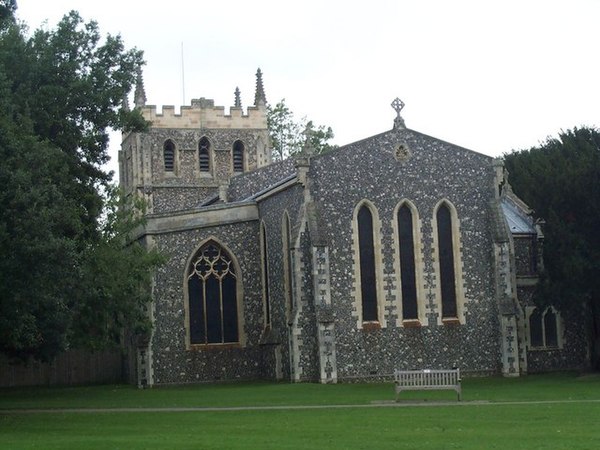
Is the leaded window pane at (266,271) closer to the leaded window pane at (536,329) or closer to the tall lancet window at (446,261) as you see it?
the tall lancet window at (446,261)

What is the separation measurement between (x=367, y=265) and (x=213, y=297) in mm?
7001

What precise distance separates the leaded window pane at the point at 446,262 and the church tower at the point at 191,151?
2223cm

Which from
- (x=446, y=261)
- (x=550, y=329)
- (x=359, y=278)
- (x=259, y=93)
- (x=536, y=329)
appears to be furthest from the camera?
(x=259, y=93)

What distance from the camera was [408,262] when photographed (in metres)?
46.1

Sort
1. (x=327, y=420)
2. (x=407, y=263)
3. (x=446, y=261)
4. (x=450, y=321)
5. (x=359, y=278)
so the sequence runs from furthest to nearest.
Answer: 1. (x=446, y=261)
2. (x=450, y=321)
3. (x=407, y=263)
4. (x=359, y=278)
5. (x=327, y=420)

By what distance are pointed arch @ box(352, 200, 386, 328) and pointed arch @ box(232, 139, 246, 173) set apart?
24.9 meters

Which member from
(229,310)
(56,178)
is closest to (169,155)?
(229,310)

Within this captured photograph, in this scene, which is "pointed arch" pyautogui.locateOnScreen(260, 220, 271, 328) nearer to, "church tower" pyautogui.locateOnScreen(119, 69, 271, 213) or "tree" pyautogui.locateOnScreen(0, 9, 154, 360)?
"tree" pyautogui.locateOnScreen(0, 9, 154, 360)

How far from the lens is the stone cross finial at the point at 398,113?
46.4m

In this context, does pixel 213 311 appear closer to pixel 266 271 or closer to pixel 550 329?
pixel 266 271

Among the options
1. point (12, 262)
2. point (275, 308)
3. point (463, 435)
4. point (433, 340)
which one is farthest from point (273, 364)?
point (463, 435)

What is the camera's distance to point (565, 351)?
159 feet

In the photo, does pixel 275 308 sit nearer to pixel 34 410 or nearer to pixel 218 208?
pixel 218 208

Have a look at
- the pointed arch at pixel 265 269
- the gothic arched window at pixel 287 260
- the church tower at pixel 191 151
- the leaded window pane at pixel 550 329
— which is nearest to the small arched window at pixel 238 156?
the church tower at pixel 191 151
